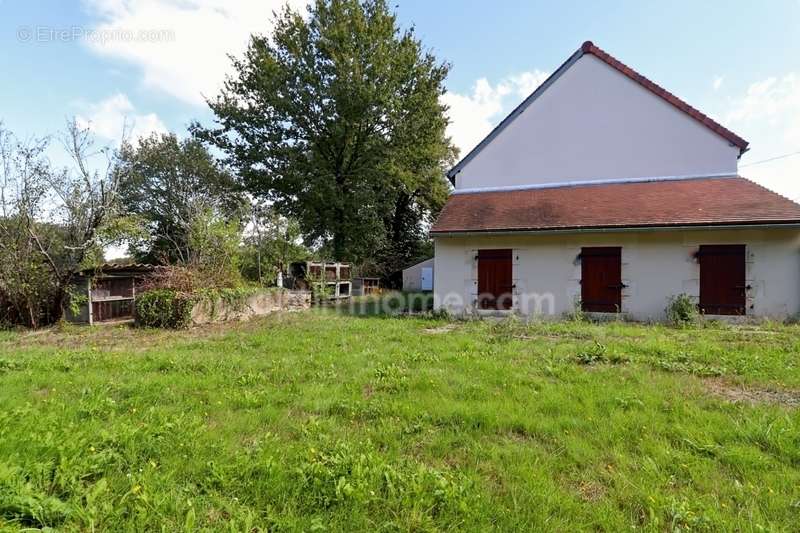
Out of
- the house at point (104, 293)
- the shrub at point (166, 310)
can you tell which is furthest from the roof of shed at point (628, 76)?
the house at point (104, 293)

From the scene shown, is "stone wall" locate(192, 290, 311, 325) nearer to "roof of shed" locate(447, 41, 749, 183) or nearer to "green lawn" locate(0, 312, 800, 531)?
"green lawn" locate(0, 312, 800, 531)

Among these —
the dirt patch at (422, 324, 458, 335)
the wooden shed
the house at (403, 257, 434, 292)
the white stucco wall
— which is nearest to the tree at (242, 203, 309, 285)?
the wooden shed

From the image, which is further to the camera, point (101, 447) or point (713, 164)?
point (713, 164)

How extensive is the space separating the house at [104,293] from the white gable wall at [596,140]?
11.3 meters

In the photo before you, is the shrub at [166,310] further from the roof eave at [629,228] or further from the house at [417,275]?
the house at [417,275]

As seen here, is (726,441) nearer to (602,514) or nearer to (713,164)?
(602,514)

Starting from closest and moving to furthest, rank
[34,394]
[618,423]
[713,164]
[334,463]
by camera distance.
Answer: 1. [334,463]
2. [618,423]
3. [34,394]
4. [713,164]

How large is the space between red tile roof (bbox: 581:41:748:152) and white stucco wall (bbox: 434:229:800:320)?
3138 mm

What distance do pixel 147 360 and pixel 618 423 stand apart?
6.16 metres

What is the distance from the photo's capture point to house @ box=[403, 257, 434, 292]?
936 inches

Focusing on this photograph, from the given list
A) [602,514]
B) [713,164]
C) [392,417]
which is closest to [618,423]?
[602,514]

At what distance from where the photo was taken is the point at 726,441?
2887 millimetres

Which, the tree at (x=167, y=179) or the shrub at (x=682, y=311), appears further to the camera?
the tree at (x=167, y=179)

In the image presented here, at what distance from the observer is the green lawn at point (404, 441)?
82.1 inches
